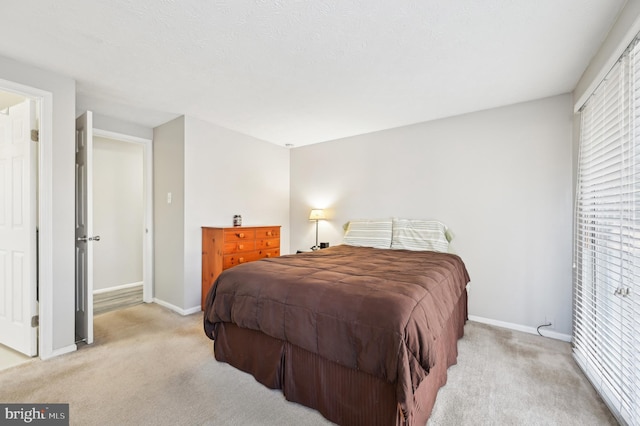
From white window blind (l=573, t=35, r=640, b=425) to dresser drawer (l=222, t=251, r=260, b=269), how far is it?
3.30 metres

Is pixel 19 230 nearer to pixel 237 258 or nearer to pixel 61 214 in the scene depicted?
pixel 61 214

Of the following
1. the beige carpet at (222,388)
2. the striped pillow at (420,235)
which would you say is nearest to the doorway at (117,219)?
the beige carpet at (222,388)

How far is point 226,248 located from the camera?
10.7ft

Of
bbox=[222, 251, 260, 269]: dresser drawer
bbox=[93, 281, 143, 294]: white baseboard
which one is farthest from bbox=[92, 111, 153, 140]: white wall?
bbox=[93, 281, 143, 294]: white baseboard

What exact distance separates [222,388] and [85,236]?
191 cm

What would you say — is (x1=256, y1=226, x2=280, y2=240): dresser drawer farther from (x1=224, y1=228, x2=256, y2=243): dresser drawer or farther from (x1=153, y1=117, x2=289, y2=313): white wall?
(x1=153, y1=117, x2=289, y2=313): white wall

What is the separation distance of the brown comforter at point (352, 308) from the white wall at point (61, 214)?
1.28m

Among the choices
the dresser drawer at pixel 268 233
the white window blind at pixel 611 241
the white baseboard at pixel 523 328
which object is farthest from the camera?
the dresser drawer at pixel 268 233

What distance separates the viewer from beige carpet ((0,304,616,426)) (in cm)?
161

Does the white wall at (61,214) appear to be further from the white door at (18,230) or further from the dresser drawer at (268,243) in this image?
the dresser drawer at (268,243)

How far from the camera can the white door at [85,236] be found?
252cm

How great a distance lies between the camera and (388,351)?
1309 mm

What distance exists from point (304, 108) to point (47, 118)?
7.40 ft

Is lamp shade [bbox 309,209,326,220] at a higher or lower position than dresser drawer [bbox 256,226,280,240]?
higher
